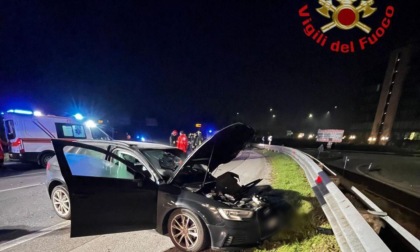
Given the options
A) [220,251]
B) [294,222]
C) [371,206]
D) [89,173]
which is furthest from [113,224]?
[371,206]

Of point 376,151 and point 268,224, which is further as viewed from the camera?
point 376,151

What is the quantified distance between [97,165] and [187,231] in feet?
6.29

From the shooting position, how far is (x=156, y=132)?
52.7 m

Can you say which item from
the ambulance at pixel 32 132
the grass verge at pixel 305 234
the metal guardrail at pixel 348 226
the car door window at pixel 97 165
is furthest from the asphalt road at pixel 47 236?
the ambulance at pixel 32 132

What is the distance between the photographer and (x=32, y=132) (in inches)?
429

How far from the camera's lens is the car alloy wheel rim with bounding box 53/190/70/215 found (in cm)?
473

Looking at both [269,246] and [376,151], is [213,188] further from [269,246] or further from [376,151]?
[376,151]

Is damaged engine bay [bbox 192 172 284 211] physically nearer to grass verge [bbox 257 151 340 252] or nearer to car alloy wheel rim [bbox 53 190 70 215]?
grass verge [bbox 257 151 340 252]

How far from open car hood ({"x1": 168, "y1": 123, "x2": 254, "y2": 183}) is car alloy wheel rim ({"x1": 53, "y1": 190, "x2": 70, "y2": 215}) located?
2384 millimetres

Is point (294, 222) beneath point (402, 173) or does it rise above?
above

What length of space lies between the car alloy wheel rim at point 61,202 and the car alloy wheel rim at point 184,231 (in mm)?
2455

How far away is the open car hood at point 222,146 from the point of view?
156 inches

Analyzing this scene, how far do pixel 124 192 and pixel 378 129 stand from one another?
234 feet

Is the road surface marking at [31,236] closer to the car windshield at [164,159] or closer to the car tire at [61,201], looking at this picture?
the car tire at [61,201]
